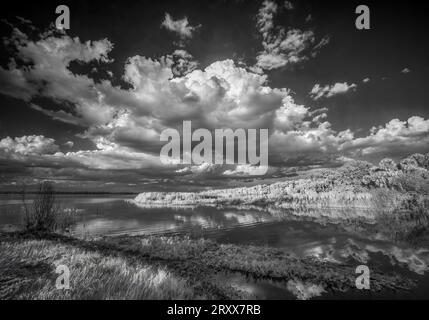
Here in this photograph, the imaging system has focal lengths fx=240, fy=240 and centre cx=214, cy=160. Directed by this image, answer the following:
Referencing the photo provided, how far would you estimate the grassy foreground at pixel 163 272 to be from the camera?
14.4m

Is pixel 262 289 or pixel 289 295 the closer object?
A: pixel 289 295

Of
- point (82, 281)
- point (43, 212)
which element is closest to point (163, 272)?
point (82, 281)

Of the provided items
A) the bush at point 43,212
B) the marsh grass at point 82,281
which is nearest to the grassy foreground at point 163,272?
the marsh grass at point 82,281

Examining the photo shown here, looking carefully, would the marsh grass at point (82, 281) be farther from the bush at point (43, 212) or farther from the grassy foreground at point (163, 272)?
the bush at point (43, 212)

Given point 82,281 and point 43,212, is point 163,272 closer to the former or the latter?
point 82,281

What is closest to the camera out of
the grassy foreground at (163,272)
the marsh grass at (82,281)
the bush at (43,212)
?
the marsh grass at (82,281)

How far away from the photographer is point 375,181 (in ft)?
577

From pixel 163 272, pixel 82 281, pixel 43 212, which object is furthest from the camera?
pixel 43 212

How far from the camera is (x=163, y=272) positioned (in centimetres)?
1928

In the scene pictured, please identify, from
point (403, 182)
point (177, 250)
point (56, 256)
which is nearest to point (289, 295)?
point (177, 250)

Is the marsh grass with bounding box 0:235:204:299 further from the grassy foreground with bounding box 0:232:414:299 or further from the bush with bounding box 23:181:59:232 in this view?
the bush with bounding box 23:181:59:232

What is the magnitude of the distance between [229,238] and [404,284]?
2994 centimetres
